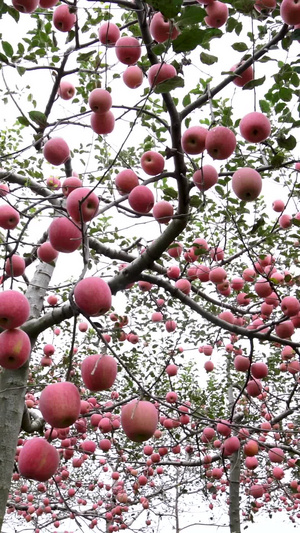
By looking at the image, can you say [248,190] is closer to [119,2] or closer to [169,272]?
[119,2]

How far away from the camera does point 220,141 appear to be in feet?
5.21

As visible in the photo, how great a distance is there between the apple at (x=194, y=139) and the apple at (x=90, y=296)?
75 cm

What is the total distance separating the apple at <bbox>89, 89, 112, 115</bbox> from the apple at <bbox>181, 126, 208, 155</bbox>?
0.37 metres

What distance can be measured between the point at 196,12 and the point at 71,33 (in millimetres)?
1408

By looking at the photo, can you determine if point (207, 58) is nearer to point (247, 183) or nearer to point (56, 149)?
point (247, 183)

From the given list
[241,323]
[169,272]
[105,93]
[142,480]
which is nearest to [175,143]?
[105,93]

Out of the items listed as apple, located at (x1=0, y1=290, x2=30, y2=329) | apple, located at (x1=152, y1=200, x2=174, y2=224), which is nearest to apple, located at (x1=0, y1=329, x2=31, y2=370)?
apple, located at (x1=0, y1=290, x2=30, y2=329)

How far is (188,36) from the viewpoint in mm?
1154

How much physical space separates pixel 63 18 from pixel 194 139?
102cm

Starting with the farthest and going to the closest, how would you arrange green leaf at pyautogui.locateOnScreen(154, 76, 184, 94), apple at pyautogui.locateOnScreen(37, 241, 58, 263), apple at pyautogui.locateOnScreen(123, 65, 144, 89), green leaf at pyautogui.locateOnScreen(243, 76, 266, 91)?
apple at pyautogui.locateOnScreen(37, 241, 58, 263), apple at pyautogui.locateOnScreen(123, 65, 144, 89), green leaf at pyautogui.locateOnScreen(243, 76, 266, 91), green leaf at pyautogui.locateOnScreen(154, 76, 184, 94)

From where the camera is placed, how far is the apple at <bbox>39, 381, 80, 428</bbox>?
145cm

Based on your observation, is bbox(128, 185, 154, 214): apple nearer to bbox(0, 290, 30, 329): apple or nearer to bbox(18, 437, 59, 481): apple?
bbox(0, 290, 30, 329): apple

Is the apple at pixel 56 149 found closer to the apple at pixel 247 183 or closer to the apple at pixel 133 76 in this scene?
the apple at pixel 133 76

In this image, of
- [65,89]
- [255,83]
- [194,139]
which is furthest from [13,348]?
[65,89]
